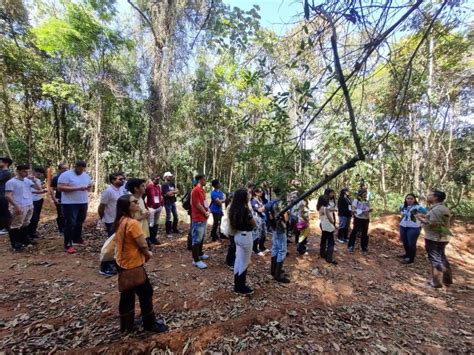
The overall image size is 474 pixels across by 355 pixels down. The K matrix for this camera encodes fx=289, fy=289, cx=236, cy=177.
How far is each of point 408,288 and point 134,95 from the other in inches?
487

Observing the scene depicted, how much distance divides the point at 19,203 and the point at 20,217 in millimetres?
254

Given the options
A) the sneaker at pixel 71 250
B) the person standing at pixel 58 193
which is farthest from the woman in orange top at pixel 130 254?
the person standing at pixel 58 193

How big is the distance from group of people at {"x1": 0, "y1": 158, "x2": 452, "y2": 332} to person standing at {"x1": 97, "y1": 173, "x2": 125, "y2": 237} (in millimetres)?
15

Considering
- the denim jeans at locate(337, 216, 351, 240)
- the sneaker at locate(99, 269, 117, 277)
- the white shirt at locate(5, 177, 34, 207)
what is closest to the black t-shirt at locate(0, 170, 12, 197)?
the white shirt at locate(5, 177, 34, 207)

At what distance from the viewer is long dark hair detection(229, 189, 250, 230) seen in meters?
4.22

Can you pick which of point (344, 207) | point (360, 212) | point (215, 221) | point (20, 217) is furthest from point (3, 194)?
point (360, 212)

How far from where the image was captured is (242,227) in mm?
4223

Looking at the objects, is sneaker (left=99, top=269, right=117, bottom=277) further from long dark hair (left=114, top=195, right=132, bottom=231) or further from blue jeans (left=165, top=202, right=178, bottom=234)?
blue jeans (left=165, top=202, right=178, bottom=234)

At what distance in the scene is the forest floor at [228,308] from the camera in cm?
313

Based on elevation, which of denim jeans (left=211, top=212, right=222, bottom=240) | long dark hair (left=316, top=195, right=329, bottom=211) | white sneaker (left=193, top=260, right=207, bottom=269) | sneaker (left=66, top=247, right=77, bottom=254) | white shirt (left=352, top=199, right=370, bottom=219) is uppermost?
long dark hair (left=316, top=195, right=329, bottom=211)

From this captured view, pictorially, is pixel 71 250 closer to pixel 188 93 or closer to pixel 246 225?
pixel 246 225

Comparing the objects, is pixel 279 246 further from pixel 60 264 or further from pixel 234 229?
pixel 60 264

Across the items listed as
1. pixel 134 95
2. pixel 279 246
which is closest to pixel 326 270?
pixel 279 246

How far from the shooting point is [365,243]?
7.52m
